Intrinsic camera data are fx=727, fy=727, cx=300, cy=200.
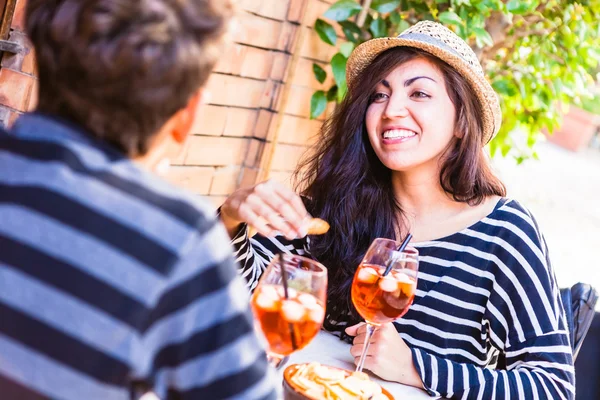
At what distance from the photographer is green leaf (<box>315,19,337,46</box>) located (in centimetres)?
285

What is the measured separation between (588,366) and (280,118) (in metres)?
1.43

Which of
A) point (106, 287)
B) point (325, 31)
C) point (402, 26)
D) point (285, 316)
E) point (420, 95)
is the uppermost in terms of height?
point (402, 26)

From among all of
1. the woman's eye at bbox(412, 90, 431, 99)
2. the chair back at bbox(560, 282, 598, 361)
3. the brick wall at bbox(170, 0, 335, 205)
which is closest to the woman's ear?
the woman's eye at bbox(412, 90, 431, 99)

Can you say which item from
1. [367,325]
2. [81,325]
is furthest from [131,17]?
[367,325]

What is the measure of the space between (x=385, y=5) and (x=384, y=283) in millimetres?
1834

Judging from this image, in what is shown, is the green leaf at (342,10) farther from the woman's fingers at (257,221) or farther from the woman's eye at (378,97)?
the woman's fingers at (257,221)

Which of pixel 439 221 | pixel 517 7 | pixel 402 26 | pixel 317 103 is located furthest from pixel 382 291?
pixel 517 7

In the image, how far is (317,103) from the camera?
9.63 ft

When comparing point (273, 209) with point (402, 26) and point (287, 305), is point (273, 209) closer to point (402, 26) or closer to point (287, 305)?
point (287, 305)

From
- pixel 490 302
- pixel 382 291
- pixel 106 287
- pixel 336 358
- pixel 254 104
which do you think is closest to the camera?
pixel 106 287

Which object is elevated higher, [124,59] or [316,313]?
[124,59]

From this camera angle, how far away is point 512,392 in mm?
1547

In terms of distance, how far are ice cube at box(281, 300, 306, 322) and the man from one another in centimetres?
30

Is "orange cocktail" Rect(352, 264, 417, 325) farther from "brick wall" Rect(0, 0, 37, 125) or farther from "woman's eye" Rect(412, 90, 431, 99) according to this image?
"brick wall" Rect(0, 0, 37, 125)
